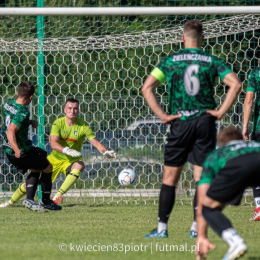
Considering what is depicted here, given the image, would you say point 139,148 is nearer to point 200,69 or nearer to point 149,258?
point 200,69

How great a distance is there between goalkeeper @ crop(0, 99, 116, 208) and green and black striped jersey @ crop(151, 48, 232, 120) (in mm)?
4094

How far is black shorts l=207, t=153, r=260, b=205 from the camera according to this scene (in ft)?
15.3

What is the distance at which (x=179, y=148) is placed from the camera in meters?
6.09

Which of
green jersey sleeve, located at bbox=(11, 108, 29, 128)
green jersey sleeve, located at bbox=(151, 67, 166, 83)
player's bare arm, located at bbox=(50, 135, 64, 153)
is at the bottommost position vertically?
player's bare arm, located at bbox=(50, 135, 64, 153)

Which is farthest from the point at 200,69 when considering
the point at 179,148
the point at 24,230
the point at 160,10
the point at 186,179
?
the point at 186,179

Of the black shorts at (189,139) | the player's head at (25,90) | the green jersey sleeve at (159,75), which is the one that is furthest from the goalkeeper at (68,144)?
the green jersey sleeve at (159,75)

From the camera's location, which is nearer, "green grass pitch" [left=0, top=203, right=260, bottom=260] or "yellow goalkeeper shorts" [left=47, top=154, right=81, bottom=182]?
"green grass pitch" [left=0, top=203, right=260, bottom=260]

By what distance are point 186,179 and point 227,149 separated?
6.69 m

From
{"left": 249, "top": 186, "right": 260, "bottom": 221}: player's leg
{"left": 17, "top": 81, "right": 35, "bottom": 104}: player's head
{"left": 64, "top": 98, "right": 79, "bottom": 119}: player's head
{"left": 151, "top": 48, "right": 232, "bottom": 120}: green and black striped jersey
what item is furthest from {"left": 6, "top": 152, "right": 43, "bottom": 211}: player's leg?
{"left": 151, "top": 48, "right": 232, "bottom": 120}: green and black striped jersey

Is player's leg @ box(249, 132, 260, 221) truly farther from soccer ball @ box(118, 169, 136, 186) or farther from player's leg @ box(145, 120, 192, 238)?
soccer ball @ box(118, 169, 136, 186)

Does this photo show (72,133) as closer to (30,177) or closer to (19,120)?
(30,177)

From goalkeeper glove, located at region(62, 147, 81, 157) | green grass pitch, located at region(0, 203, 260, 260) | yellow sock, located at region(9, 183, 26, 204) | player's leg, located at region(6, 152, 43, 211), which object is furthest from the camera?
yellow sock, located at region(9, 183, 26, 204)

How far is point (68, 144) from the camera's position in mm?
10516

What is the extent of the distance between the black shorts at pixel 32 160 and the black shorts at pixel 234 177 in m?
5.13
